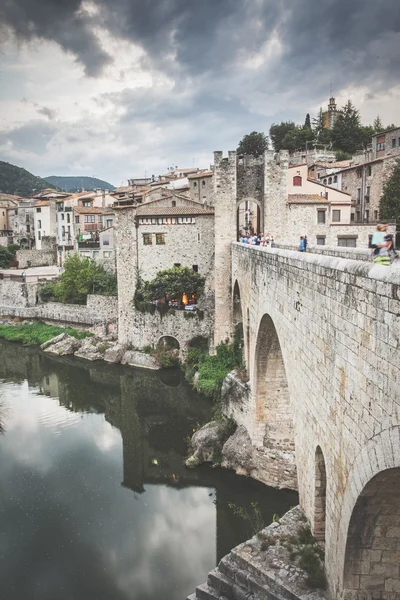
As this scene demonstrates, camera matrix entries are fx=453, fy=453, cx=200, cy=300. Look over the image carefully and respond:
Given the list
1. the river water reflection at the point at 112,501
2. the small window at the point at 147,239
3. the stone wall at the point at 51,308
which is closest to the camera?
the river water reflection at the point at 112,501

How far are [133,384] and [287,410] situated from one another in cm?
1009

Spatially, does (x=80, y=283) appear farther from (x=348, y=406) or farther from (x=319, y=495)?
(x=348, y=406)

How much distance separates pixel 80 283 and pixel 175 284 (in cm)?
930

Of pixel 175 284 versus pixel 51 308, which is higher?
pixel 175 284

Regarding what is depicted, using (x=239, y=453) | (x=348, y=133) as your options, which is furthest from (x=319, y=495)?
(x=348, y=133)

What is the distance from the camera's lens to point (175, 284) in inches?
859

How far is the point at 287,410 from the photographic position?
1223cm

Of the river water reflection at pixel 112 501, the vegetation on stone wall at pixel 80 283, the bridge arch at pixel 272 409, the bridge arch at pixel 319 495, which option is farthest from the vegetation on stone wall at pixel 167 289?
the bridge arch at pixel 319 495

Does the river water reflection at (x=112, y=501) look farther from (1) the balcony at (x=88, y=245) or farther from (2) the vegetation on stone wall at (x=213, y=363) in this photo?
(1) the balcony at (x=88, y=245)

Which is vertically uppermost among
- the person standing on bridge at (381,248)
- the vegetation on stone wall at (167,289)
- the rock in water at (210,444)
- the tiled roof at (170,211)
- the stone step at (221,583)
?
the tiled roof at (170,211)

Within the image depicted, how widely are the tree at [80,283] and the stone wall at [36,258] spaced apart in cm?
1392

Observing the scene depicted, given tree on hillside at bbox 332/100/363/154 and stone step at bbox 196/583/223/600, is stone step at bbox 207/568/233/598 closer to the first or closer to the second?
stone step at bbox 196/583/223/600

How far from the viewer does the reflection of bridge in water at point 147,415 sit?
11.5 m

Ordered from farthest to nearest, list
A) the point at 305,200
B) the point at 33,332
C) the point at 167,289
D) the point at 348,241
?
the point at 33,332 < the point at 348,241 < the point at 167,289 < the point at 305,200
